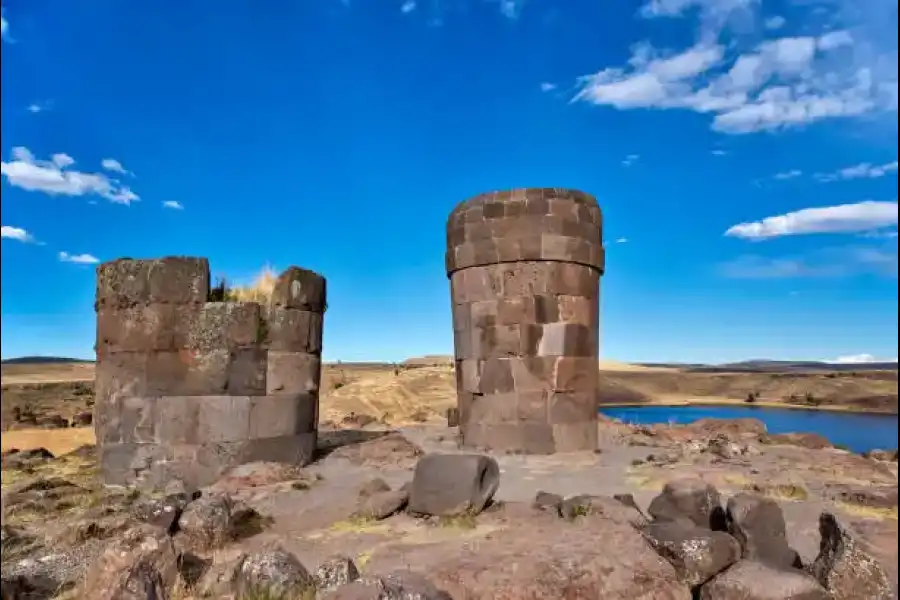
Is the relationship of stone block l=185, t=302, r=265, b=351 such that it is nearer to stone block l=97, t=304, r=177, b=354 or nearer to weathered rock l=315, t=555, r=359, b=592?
stone block l=97, t=304, r=177, b=354

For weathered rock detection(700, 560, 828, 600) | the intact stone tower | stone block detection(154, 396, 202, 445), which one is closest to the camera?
weathered rock detection(700, 560, 828, 600)

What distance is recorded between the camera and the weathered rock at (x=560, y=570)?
4.19 meters

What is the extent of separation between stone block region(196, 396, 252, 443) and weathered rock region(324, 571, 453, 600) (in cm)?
516

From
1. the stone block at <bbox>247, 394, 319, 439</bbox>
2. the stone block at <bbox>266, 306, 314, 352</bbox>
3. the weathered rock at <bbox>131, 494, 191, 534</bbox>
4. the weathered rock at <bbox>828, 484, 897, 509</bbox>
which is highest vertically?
the stone block at <bbox>266, 306, 314, 352</bbox>

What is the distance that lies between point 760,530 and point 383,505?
3.42 meters

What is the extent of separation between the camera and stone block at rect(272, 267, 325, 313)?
9.25 m

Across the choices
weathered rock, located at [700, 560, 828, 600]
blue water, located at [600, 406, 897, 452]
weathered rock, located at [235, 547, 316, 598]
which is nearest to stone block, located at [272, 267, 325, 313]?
weathered rock, located at [235, 547, 316, 598]

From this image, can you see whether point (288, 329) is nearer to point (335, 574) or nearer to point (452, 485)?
point (452, 485)

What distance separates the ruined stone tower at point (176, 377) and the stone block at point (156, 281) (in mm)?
14

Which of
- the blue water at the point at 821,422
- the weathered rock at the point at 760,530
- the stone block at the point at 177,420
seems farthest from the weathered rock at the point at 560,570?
the blue water at the point at 821,422

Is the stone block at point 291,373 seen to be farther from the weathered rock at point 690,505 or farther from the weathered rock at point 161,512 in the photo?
the weathered rock at point 690,505

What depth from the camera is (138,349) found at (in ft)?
27.9

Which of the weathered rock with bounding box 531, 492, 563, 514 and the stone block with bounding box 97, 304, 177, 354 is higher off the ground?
the stone block with bounding box 97, 304, 177, 354

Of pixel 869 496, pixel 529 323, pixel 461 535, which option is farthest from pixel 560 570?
pixel 529 323
